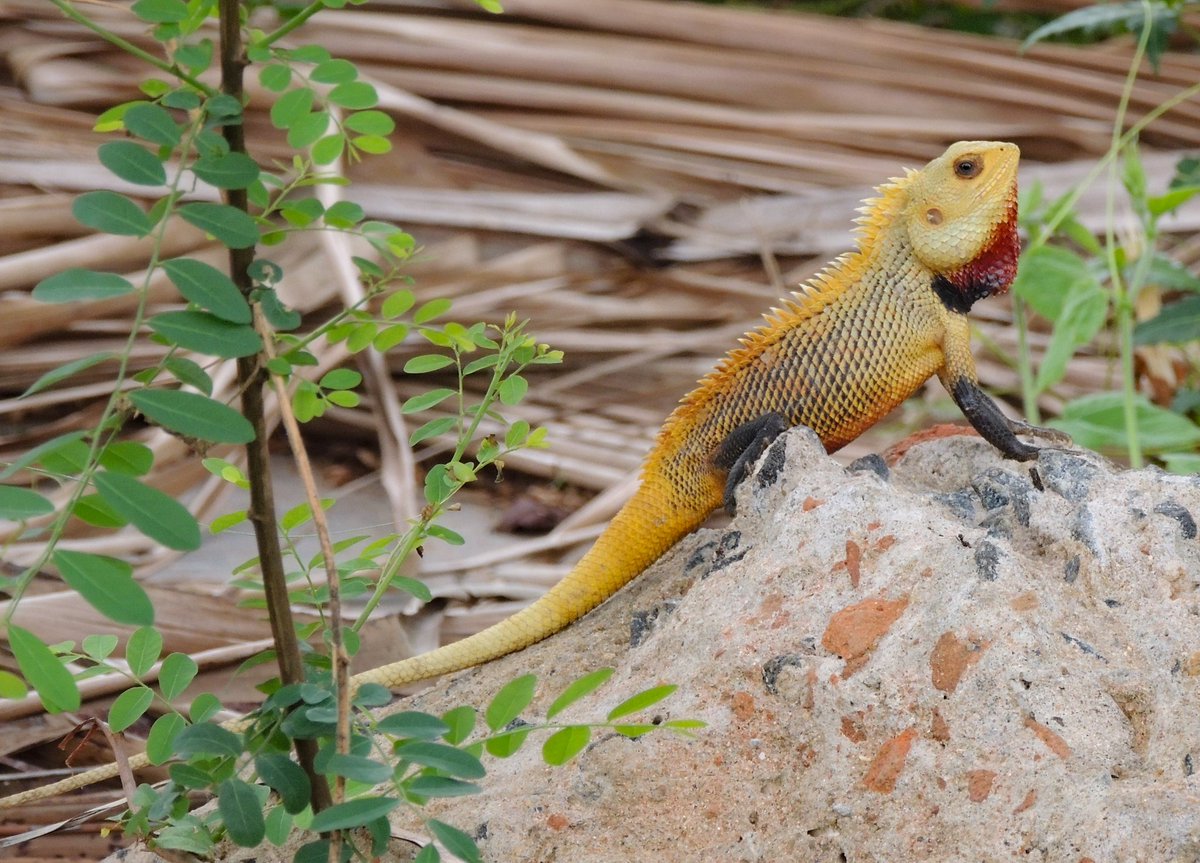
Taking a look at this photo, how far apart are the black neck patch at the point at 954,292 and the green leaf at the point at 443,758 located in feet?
5.38

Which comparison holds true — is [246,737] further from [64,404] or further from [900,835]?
[64,404]

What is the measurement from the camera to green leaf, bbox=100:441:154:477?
1.53m

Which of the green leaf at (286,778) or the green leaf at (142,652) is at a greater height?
the green leaf at (286,778)

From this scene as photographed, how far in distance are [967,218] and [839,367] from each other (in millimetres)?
423

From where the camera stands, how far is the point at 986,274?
2734 millimetres

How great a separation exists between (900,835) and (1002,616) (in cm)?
35

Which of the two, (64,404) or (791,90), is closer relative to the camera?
(64,404)

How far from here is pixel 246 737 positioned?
5.51 ft

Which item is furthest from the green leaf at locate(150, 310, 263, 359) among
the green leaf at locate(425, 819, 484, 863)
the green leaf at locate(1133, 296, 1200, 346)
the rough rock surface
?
the green leaf at locate(1133, 296, 1200, 346)

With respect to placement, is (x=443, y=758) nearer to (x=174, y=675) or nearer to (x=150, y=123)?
(x=174, y=675)

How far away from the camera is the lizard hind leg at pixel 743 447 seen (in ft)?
8.16

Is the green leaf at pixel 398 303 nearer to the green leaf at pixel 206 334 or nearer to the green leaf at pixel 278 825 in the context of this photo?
the green leaf at pixel 206 334

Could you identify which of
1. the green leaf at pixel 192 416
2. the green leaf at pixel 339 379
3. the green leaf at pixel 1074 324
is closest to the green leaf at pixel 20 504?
the green leaf at pixel 192 416

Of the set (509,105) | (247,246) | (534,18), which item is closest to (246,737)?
(247,246)
